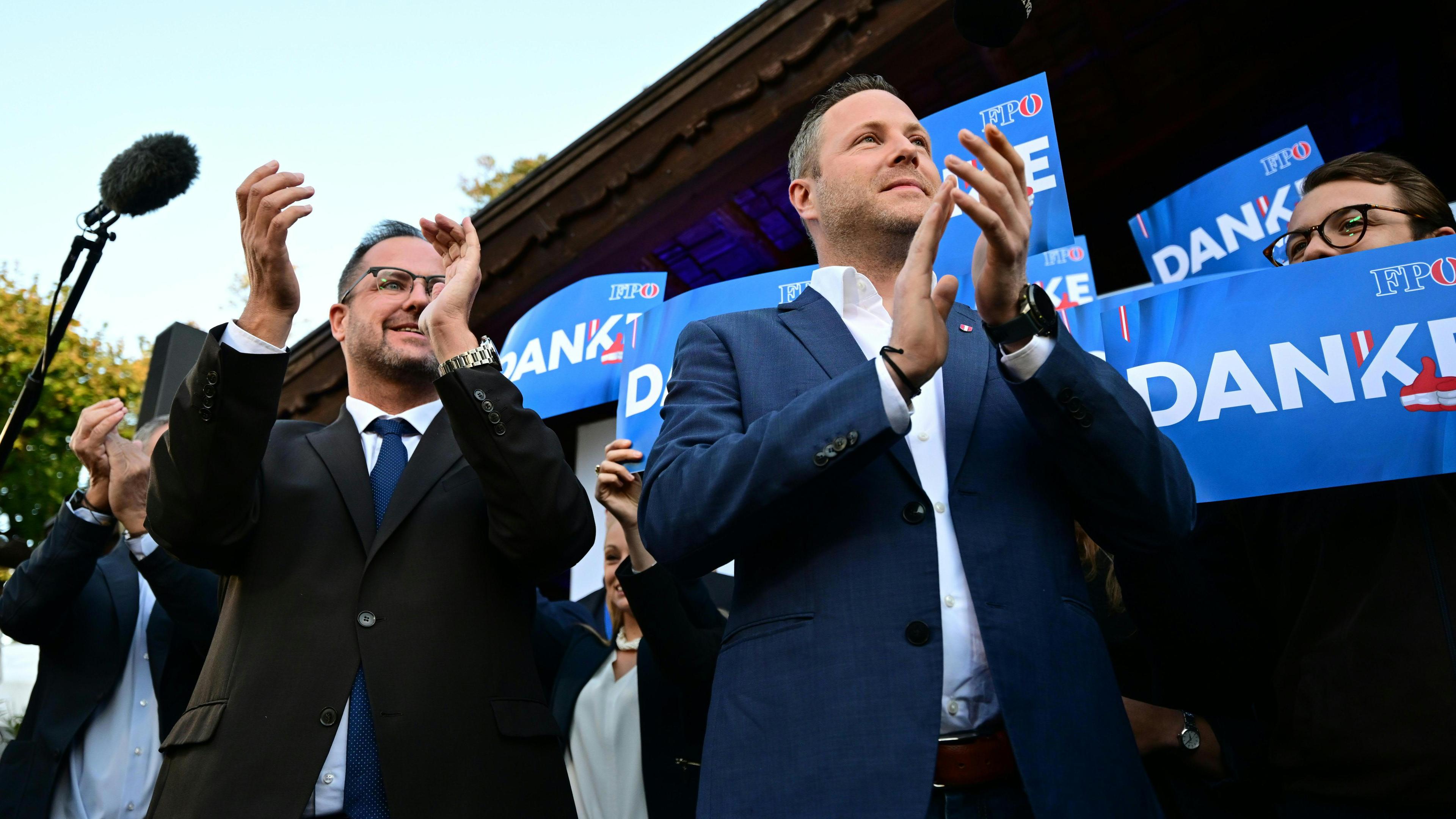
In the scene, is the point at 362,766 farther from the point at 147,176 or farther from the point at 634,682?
the point at 147,176

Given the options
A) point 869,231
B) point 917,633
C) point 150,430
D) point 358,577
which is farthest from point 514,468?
point 150,430

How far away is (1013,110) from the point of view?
3764 mm

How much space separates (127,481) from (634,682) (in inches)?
64.5

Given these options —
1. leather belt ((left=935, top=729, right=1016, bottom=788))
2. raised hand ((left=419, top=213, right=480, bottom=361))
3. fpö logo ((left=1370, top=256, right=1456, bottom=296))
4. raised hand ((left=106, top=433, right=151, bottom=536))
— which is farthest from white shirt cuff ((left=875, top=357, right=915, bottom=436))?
raised hand ((left=106, top=433, right=151, bottom=536))

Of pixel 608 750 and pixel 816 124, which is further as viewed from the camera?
pixel 608 750

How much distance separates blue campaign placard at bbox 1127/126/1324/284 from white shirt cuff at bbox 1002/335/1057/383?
2.88 meters

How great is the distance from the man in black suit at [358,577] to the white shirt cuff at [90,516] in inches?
50.4

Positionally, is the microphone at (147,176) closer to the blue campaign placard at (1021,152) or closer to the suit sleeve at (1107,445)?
the blue campaign placard at (1021,152)

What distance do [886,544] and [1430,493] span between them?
1.39 meters

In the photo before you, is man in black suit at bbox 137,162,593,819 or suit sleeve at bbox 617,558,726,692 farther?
suit sleeve at bbox 617,558,726,692

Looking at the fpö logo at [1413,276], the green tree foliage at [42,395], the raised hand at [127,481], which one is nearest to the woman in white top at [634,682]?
the raised hand at [127,481]

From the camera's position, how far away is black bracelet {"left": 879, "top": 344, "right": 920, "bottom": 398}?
63.5 inches

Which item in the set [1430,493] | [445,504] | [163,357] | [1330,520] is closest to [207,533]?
[445,504]

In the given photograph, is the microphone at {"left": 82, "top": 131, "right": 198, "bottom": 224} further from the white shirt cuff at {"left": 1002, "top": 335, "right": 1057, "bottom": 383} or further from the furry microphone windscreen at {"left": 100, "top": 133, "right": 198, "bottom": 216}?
the white shirt cuff at {"left": 1002, "top": 335, "right": 1057, "bottom": 383}
